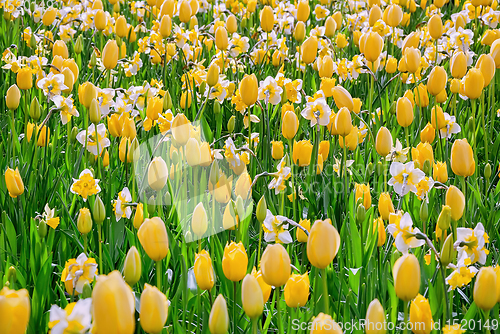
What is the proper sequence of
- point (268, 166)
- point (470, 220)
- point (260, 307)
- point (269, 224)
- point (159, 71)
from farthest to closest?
point (159, 71), point (268, 166), point (470, 220), point (269, 224), point (260, 307)

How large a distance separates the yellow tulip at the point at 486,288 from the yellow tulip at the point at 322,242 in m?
0.27

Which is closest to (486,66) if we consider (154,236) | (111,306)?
(154,236)

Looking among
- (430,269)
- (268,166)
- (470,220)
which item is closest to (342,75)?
(268,166)

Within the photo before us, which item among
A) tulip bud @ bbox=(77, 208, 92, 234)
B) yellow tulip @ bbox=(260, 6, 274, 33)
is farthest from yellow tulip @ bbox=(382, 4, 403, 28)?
tulip bud @ bbox=(77, 208, 92, 234)

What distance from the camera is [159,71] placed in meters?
4.13

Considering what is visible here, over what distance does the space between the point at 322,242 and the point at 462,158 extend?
0.69 meters

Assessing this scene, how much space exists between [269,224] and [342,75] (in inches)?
75.6

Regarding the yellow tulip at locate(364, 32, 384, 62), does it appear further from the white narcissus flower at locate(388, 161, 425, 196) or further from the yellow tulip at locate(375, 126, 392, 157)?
the white narcissus flower at locate(388, 161, 425, 196)

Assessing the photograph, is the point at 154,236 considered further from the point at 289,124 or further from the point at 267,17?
the point at 267,17

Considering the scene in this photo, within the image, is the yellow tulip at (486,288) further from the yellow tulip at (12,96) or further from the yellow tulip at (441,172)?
the yellow tulip at (12,96)

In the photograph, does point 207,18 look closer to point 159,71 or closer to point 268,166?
point 159,71

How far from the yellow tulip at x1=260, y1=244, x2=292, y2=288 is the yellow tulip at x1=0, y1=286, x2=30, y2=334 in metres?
0.45

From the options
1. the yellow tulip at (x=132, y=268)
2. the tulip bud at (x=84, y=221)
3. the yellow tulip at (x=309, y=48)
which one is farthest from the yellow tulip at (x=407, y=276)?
the yellow tulip at (x=309, y=48)

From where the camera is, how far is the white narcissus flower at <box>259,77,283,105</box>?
2.28 meters
